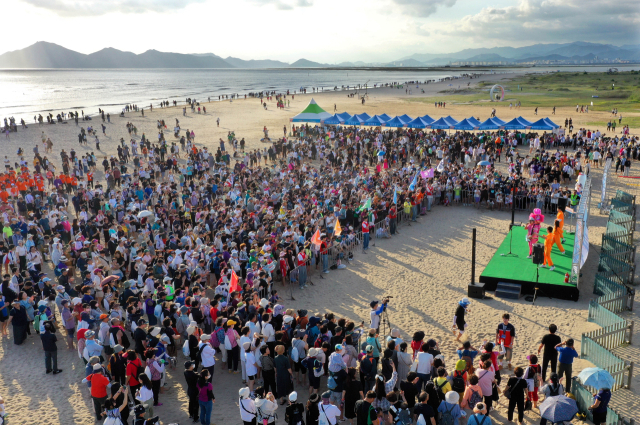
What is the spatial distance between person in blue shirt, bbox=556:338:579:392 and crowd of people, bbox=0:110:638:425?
0.09 ft

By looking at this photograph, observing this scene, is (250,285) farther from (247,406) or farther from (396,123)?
(396,123)

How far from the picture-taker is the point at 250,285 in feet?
38.9

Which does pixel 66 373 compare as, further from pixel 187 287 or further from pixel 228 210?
pixel 228 210

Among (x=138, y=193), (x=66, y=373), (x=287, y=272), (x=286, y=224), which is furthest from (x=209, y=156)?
(x=66, y=373)

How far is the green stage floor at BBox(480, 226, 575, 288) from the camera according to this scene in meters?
13.3

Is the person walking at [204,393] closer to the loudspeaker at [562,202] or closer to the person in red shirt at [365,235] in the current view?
the person in red shirt at [365,235]

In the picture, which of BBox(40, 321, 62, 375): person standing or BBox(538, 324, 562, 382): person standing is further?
BBox(40, 321, 62, 375): person standing

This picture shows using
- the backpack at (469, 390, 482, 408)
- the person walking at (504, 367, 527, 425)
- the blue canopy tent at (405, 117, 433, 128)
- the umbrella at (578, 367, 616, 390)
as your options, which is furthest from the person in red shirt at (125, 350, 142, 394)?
the blue canopy tent at (405, 117, 433, 128)

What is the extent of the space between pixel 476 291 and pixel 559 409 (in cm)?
667

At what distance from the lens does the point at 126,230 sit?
1633 cm

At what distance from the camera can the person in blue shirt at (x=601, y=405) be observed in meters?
7.13

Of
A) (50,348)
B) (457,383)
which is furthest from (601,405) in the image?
(50,348)

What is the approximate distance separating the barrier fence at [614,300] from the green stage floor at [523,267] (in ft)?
3.31

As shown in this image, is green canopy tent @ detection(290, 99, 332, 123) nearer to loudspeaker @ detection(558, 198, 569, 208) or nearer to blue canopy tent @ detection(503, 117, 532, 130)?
blue canopy tent @ detection(503, 117, 532, 130)
